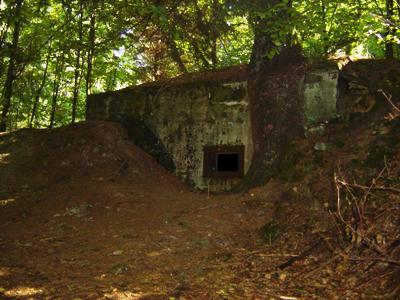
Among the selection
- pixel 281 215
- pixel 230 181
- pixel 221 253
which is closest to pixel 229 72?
pixel 230 181

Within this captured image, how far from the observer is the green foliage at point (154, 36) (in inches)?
279

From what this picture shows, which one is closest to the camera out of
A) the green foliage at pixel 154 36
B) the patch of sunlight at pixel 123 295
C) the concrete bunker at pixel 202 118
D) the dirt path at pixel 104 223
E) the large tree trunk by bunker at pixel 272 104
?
the patch of sunlight at pixel 123 295

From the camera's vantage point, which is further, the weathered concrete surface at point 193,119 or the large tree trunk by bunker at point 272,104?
the weathered concrete surface at point 193,119

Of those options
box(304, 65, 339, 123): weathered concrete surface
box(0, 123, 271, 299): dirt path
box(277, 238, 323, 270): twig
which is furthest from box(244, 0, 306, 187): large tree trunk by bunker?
box(277, 238, 323, 270): twig

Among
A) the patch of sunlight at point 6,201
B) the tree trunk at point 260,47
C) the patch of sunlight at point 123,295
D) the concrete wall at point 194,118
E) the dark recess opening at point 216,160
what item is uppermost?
the tree trunk at point 260,47

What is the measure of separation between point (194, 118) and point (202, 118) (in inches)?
9.3

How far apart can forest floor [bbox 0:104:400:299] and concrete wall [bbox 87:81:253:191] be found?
683 mm

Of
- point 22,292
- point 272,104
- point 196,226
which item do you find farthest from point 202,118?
point 22,292

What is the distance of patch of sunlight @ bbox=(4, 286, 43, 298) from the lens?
414cm

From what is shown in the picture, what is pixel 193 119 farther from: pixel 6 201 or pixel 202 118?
pixel 6 201

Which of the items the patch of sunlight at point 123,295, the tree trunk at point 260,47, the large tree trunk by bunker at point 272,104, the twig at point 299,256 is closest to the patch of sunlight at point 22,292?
the patch of sunlight at point 123,295

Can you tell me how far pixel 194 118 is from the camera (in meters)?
9.94

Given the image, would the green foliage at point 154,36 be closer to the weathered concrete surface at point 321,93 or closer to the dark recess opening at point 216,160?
the weathered concrete surface at point 321,93

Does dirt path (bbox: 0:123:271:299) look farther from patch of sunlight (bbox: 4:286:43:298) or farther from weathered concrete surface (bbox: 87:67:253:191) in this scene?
weathered concrete surface (bbox: 87:67:253:191)
